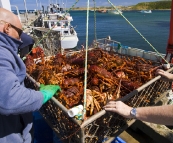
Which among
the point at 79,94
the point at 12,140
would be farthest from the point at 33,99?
the point at 79,94

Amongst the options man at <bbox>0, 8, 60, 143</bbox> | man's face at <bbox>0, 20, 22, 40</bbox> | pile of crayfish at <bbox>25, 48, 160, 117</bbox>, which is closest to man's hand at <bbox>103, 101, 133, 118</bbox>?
pile of crayfish at <bbox>25, 48, 160, 117</bbox>

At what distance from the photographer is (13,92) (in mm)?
1515

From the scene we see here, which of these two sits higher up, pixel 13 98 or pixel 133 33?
pixel 13 98

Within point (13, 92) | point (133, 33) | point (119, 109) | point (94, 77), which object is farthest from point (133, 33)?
point (13, 92)

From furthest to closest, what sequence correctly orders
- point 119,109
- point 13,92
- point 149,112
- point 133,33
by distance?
point 133,33 → point 119,109 → point 149,112 → point 13,92

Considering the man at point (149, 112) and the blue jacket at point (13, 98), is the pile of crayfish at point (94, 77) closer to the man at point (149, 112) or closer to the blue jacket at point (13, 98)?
the man at point (149, 112)

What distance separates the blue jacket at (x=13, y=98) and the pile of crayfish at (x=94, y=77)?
0.75 meters

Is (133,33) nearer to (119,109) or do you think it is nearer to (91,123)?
(119,109)

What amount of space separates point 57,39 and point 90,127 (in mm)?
6694

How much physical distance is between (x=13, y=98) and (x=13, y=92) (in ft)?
0.19

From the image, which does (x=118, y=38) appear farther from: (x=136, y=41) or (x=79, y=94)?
(x=79, y=94)

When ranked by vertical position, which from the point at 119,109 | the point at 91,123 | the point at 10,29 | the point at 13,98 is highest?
the point at 10,29

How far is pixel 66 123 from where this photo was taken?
2.09 m

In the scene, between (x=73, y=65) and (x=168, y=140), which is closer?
(x=168, y=140)
